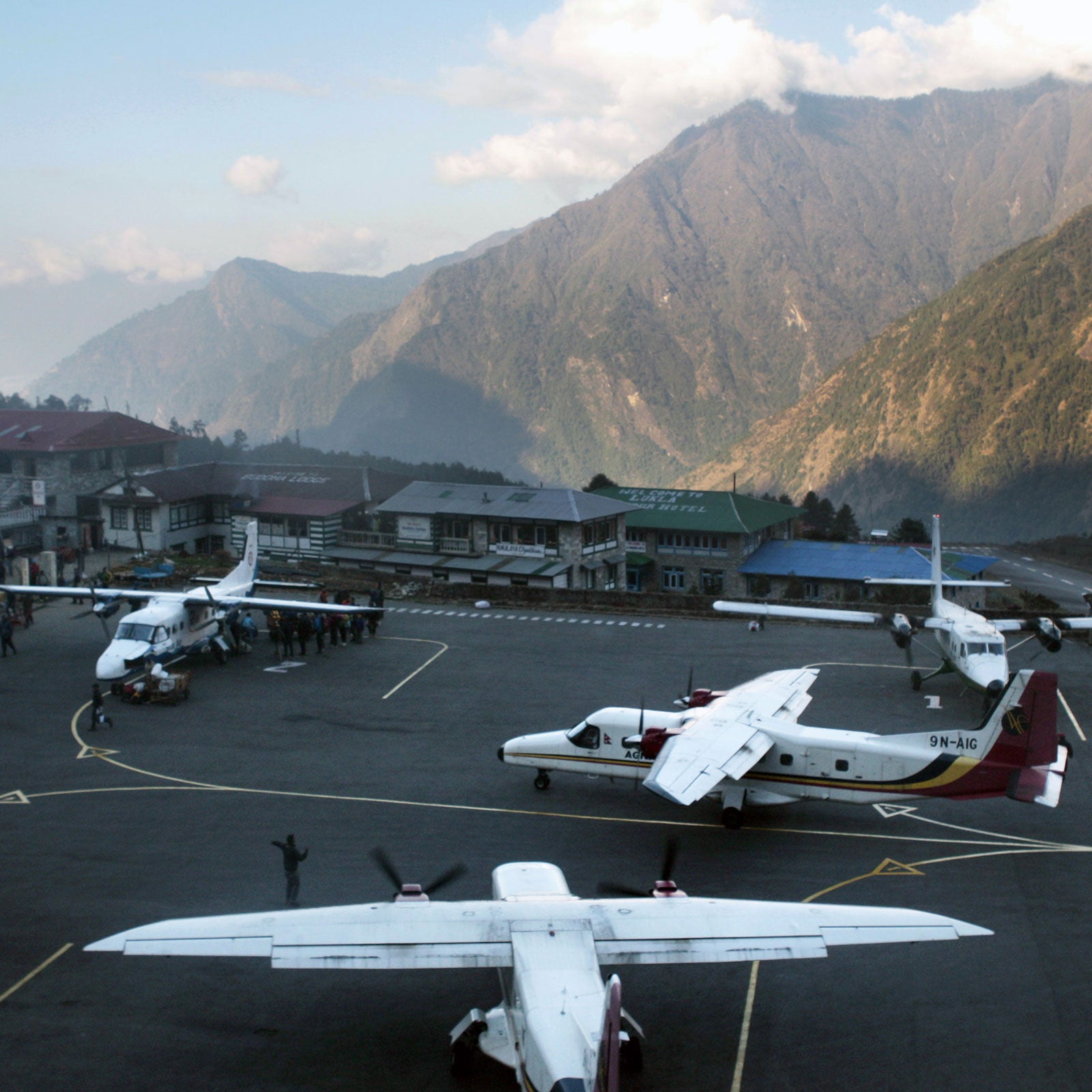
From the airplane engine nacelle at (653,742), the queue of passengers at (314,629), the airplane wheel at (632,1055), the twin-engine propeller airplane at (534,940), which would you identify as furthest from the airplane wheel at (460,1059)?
the queue of passengers at (314,629)

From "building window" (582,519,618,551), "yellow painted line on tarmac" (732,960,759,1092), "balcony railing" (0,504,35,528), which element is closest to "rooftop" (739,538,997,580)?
"building window" (582,519,618,551)

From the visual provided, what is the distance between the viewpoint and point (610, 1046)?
1312cm

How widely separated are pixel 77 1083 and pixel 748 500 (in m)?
75.8

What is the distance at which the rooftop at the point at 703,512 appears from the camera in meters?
81.1

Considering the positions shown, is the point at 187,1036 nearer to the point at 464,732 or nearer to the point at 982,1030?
the point at 982,1030

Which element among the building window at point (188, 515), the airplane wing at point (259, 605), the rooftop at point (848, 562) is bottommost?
the rooftop at point (848, 562)

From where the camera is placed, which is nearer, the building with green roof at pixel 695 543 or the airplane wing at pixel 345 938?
the airplane wing at pixel 345 938

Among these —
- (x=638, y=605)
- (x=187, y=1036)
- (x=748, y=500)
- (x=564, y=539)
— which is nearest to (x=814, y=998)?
(x=187, y=1036)

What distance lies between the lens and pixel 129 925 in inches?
817

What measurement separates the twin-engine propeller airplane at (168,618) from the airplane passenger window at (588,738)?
17672 mm

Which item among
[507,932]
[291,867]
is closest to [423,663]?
[291,867]

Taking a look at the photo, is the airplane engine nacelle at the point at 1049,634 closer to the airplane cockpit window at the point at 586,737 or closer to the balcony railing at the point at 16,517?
the airplane cockpit window at the point at 586,737

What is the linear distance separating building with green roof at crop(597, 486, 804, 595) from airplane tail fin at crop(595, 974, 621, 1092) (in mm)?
65982

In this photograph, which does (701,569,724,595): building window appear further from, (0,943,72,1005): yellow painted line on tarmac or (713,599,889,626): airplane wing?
(0,943,72,1005): yellow painted line on tarmac
